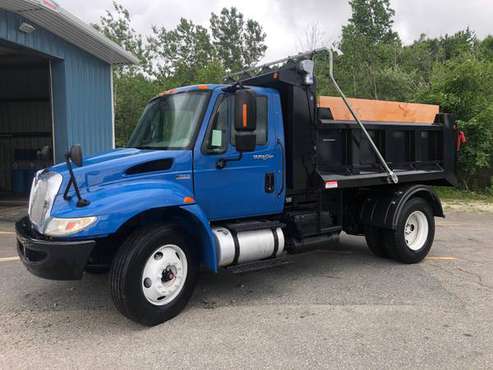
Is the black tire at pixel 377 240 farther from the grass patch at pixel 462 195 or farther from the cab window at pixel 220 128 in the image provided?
the grass patch at pixel 462 195

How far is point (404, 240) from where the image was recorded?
658 cm

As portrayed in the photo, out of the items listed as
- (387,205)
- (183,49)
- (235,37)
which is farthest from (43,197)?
(235,37)

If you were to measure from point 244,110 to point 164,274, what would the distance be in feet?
6.06

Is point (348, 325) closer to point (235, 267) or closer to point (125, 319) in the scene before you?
point (235, 267)

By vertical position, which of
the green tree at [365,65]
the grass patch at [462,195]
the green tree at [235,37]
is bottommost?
the grass patch at [462,195]

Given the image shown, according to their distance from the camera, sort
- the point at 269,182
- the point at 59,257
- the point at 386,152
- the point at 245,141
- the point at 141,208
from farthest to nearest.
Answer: the point at 386,152, the point at 269,182, the point at 245,141, the point at 141,208, the point at 59,257

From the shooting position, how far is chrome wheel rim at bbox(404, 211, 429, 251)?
6.91 meters

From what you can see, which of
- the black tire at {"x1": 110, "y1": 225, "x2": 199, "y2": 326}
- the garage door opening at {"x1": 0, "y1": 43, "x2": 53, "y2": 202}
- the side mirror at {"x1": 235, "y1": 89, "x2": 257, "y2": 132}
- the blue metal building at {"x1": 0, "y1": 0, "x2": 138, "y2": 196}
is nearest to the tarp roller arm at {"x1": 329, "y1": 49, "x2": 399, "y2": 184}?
the side mirror at {"x1": 235, "y1": 89, "x2": 257, "y2": 132}

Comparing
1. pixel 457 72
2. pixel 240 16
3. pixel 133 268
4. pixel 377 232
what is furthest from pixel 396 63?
pixel 240 16

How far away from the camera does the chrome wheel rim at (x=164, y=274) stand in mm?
4371

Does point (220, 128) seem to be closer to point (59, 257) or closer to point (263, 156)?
point (263, 156)

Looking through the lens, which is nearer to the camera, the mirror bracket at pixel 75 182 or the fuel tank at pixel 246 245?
the mirror bracket at pixel 75 182

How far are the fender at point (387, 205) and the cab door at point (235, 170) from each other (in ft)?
5.68

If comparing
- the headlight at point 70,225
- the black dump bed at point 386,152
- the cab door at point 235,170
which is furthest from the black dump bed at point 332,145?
the headlight at point 70,225
